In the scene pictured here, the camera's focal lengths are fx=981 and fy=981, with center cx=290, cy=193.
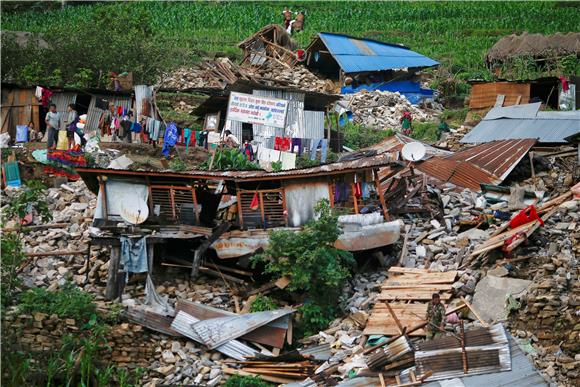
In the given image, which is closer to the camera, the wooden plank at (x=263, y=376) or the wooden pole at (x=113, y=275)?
the wooden plank at (x=263, y=376)

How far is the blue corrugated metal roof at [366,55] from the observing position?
37.5 metres

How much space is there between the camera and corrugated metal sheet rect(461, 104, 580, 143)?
87.8 feet

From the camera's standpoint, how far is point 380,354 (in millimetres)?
16109

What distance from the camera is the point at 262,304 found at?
19.2m

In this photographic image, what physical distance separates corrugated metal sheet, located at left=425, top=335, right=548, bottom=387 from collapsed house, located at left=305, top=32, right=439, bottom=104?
2261 cm

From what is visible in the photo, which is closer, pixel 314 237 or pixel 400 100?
pixel 314 237

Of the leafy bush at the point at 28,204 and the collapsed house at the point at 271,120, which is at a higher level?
the collapsed house at the point at 271,120

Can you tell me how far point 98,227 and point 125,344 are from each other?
2813mm

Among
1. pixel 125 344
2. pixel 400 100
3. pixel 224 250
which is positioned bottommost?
pixel 125 344

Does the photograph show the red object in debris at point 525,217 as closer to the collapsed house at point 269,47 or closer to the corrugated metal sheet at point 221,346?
the corrugated metal sheet at point 221,346

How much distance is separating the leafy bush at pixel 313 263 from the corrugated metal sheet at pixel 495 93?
14138mm

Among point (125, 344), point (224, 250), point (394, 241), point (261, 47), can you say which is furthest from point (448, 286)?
point (261, 47)

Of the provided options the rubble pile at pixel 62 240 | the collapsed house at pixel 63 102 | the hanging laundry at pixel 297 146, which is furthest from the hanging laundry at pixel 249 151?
the rubble pile at pixel 62 240

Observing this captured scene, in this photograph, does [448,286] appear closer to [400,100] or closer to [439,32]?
[400,100]
